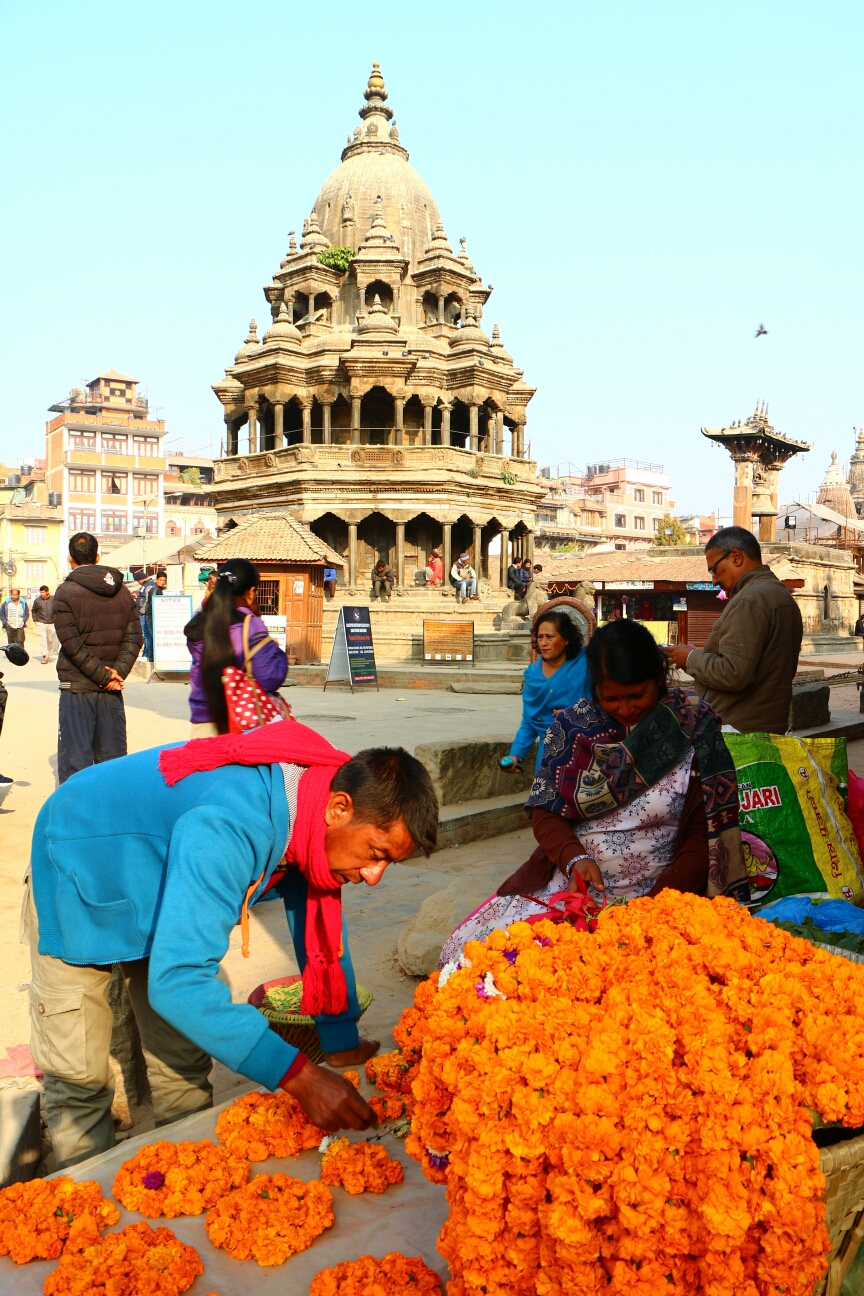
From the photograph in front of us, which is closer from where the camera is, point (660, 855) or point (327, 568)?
point (660, 855)

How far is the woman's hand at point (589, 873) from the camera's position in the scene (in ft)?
9.88

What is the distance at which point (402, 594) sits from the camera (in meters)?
30.0

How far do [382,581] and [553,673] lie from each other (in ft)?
82.2

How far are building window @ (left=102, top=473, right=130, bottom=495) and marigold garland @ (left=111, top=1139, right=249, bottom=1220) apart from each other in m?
75.5

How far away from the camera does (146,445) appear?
78875 millimetres

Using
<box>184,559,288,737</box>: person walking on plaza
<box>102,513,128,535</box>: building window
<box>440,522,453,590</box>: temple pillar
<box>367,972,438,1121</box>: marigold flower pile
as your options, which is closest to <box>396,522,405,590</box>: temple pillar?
<box>440,522,453,590</box>: temple pillar

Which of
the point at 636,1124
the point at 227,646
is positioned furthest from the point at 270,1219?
the point at 227,646

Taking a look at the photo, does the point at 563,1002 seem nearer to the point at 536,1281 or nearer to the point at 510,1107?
the point at 510,1107

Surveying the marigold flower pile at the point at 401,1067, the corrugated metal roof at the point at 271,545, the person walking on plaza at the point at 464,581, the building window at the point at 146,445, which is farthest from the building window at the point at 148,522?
the marigold flower pile at the point at 401,1067

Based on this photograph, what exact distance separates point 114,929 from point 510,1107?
117 centimetres

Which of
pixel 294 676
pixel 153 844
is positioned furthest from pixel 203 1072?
pixel 294 676

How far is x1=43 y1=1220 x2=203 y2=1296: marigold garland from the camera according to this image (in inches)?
69.9

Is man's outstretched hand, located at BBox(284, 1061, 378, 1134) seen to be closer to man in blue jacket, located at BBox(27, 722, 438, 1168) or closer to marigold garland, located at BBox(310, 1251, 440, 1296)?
man in blue jacket, located at BBox(27, 722, 438, 1168)

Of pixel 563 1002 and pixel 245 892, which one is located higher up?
pixel 245 892
